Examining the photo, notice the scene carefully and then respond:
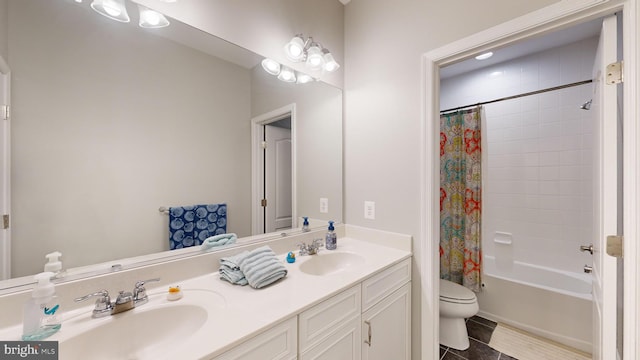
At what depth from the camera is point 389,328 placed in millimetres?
1275

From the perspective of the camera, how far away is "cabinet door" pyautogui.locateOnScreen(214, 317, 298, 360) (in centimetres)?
66

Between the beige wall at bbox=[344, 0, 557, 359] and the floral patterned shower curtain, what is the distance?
111cm

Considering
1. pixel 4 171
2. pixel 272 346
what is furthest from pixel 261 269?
pixel 4 171

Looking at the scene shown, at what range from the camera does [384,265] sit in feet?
4.07

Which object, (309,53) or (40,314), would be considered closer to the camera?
(40,314)

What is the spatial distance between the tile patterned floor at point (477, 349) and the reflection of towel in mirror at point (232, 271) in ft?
5.38

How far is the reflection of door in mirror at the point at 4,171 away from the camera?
740mm

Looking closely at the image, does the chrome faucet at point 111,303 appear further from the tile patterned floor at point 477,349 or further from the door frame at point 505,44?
the tile patterned floor at point 477,349

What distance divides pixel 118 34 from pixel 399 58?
4.67ft

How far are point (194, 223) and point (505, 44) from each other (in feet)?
5.69

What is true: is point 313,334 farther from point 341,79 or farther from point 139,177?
point 341,79

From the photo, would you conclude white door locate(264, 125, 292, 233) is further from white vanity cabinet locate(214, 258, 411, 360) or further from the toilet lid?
the toilet lid

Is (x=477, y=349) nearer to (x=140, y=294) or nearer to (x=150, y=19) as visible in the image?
(x=140, y=294)

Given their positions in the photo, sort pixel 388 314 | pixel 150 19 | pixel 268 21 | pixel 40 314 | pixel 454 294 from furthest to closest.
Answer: pixel 454 294 < pixel 268 21 < pixel 388 314 < pixel 150 19 < pixel 40 314
